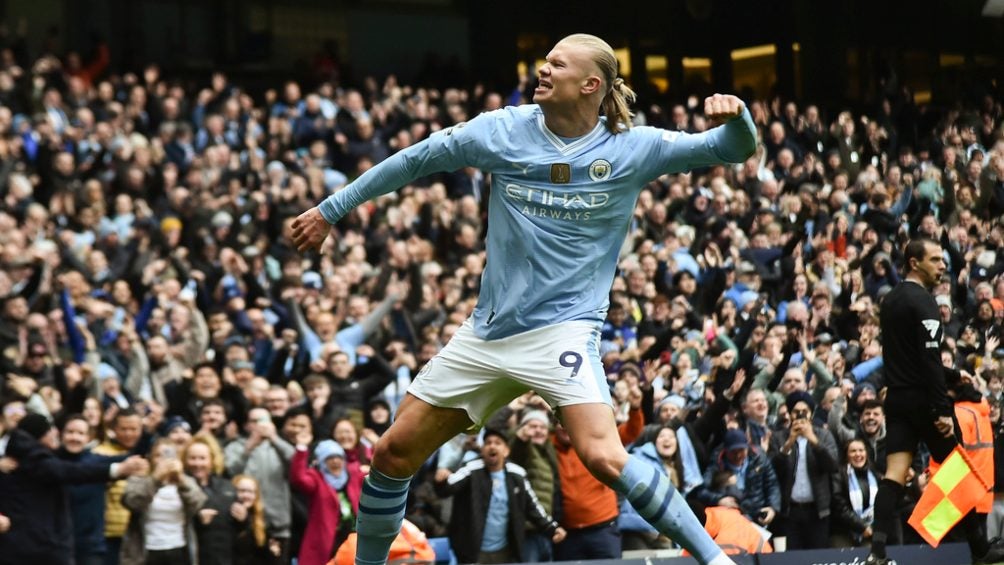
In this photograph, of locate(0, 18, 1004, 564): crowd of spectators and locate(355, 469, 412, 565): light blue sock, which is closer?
locate(355, 469, 412, 565): light blue sock

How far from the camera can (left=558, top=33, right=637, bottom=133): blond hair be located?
20.1 ft

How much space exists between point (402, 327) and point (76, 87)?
554 centimetres

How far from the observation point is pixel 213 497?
10.1 meters

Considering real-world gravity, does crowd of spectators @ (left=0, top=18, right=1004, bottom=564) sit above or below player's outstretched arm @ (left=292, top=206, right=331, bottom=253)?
below

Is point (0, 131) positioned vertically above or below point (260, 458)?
above

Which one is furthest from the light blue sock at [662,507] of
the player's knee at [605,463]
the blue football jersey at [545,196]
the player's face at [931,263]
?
the player's face at [931,263]

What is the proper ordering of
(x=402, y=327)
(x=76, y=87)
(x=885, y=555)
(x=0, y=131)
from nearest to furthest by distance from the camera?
1. (x=885, y=555)
2. (x=402, y=327)
3. (x=0, y=131)
4. (x=76, y=87)

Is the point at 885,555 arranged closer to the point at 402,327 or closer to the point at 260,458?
the point at 260,458

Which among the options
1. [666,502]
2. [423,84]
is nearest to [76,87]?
[423,84]

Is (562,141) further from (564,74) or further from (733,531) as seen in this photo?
(733,531)

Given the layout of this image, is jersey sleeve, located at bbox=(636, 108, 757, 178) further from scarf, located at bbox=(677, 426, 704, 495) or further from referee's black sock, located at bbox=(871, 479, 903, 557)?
scarf, located at bbox=(677, 426, 704, 495)

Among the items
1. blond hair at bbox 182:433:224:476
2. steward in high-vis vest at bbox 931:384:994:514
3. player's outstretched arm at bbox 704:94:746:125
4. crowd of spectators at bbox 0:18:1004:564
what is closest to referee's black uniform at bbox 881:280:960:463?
steward in high-vis vest at bbox 931:384:994:514

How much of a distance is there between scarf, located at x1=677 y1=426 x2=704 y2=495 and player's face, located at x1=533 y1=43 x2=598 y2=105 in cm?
573

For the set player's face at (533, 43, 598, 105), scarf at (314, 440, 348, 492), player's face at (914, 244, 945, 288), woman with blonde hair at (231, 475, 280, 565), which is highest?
player's face at (533, 43, 598, 105)
